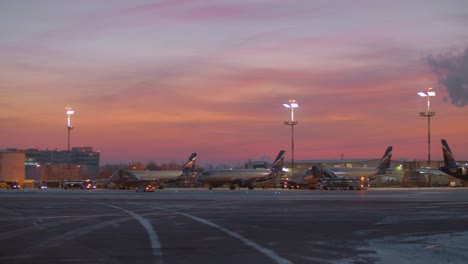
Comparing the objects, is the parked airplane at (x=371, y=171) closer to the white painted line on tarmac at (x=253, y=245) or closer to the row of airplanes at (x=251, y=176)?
the row of airplanes at (x=251, y=176)

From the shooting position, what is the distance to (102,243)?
65.5 ft

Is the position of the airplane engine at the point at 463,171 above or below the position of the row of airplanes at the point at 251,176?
above

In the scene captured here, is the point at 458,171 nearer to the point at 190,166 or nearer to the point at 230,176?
the point at 230,176

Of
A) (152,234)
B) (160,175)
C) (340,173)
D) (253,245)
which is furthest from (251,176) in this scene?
(253,245)

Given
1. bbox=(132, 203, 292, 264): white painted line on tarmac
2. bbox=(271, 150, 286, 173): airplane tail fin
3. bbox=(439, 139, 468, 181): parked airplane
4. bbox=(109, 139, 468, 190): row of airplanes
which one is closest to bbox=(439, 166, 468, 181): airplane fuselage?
bbox=(439, 139, 468, 181): parked airplane

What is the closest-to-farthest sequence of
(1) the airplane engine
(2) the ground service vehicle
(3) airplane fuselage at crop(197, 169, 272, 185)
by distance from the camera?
(1) the airplane engine, (2) the ground service vehicle, (3) airplane fuselage at crop(197, 169, 272, 185)

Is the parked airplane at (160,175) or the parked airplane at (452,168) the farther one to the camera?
the parked airplane at (160,175)

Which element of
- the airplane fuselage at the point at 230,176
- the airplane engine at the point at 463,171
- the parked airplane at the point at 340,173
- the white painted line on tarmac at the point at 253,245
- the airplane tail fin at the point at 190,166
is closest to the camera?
the white painted line on tarmac at the point at 253,245

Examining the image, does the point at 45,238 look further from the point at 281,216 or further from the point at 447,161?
the point at 447,161

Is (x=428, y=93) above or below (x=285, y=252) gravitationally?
above

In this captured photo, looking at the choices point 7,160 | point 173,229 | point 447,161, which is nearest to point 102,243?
point 173,229

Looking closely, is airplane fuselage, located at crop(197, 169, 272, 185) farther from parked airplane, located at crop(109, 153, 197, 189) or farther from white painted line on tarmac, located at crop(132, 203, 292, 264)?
white painted line on tarmac, located at crop(132, 203, 292, 264)

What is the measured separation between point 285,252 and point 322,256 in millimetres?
1276

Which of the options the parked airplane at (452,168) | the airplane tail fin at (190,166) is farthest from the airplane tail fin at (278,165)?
the parked airplane at (452,168)
